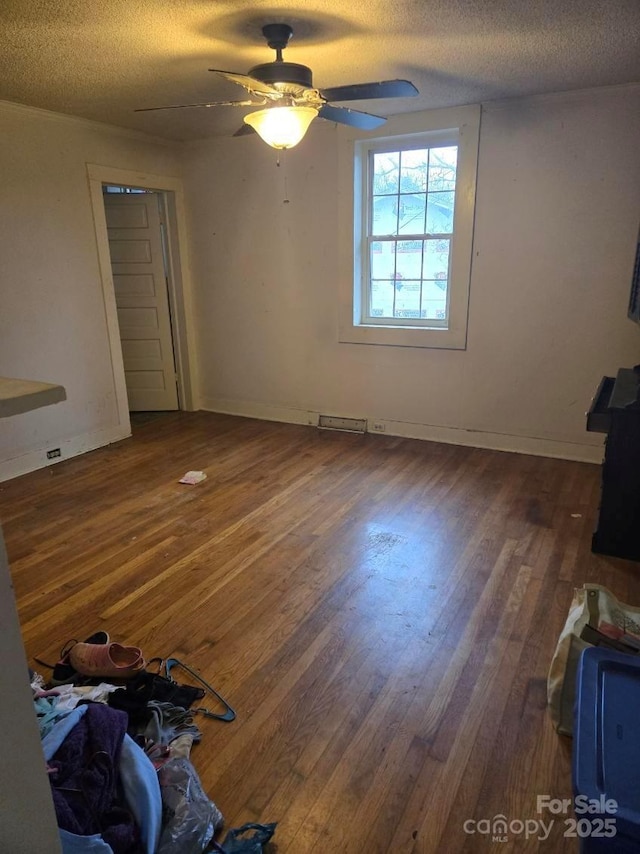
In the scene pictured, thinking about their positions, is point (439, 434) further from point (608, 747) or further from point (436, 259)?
point (608, 747)

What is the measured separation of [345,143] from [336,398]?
6.90ft

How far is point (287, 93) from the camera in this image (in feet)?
8.39

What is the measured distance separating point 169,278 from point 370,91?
330 centimetres

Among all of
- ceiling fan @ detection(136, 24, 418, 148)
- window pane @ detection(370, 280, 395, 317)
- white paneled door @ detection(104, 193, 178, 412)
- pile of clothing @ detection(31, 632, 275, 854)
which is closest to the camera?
pile of clothing @ detection(31, 632, 275, 854)

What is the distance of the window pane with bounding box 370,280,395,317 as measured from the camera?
4609 millimetres

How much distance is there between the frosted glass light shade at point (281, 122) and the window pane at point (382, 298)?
2.05 meters

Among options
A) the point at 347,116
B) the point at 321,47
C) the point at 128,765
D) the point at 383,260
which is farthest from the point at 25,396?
the point at 383,260

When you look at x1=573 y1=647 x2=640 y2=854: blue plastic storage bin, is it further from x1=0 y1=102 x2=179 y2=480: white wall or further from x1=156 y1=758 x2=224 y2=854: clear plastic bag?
x1=0 y1=102 x2=179 y2=480: white wall

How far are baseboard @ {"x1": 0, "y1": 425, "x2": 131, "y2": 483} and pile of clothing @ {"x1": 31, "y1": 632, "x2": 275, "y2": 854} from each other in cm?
242

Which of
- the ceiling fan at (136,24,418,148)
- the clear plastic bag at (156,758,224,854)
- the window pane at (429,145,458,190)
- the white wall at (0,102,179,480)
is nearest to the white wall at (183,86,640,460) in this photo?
the window pane at (429,145,458,190)

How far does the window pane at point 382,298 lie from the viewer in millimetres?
4609

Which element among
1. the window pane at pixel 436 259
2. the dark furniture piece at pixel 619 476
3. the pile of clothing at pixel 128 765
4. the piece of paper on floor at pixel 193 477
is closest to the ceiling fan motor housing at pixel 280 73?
the window pane at pixel 436 259

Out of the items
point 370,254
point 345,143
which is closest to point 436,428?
Result: point 370,254

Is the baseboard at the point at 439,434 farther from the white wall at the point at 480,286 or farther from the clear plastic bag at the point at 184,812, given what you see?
the clear plastic bag at the point at 184,812
